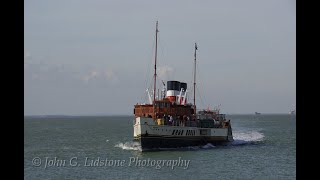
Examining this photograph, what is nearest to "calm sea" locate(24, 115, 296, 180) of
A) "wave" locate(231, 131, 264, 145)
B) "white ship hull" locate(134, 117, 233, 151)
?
"white ship hull" locate(134, 117, 233, 151)

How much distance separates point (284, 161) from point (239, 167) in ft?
22.5

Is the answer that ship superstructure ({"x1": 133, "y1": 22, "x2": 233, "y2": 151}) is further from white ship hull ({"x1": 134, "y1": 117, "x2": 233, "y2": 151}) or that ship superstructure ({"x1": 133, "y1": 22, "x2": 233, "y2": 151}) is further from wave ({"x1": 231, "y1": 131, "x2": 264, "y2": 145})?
wave ({"x1": 231, "y1": 131, "x2": 264, "y2": 145})

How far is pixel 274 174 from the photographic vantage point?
39.2m

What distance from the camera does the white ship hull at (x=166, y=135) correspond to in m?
51.6

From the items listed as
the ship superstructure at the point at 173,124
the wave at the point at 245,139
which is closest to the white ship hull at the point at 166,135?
the ship superstructure at the point at 173,124

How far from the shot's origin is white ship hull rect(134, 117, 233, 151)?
51.6 meters

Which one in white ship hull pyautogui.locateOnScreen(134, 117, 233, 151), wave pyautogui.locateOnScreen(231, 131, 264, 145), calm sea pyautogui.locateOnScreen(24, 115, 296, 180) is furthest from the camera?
wave pyautogui.locateOnScreen(231, 131, 264, 145)

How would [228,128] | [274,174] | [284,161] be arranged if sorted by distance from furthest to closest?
[228,128]
[284,161]
[274,174]
